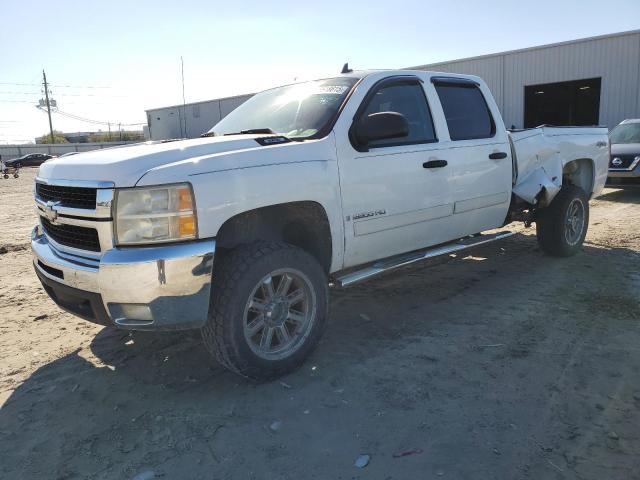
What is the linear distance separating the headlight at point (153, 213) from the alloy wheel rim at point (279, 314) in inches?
25.0

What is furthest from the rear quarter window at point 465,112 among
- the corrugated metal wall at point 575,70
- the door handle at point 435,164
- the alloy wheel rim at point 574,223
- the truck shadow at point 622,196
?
the corrugated metal wall at point 575,70

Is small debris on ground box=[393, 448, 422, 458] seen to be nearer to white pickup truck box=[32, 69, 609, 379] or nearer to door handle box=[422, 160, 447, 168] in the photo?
white pickup truck box=[32, 69, 609, 379]

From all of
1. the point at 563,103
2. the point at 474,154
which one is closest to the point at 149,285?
the point at 474,154

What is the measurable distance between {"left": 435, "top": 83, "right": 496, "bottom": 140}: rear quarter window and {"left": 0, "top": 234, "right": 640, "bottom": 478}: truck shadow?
1.58 meters

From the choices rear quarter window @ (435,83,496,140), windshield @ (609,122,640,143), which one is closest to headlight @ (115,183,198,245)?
rear quarter window @ (435,83,496,140)

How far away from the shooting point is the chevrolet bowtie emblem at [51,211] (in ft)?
10.7

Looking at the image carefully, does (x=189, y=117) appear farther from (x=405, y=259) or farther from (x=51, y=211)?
(x=51, y=211)

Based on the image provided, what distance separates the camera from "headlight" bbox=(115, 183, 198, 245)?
2.82 meters

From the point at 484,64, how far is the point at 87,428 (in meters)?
23.8

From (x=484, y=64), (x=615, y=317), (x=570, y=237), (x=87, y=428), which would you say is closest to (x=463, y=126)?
(x=615, y=317)

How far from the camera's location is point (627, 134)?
12570 millimetres

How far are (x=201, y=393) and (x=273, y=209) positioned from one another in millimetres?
1263

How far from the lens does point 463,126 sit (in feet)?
15.8

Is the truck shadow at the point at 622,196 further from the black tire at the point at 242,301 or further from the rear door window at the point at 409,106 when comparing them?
the black tire at the point at 242,301
